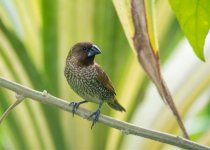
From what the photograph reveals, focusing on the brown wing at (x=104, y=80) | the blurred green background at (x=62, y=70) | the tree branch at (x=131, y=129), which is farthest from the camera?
the blurred green background at (x=62, y=70)

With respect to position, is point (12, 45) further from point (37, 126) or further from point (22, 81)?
point (37, 126)

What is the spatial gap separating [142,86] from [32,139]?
2.06ft

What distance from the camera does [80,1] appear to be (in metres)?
2.84

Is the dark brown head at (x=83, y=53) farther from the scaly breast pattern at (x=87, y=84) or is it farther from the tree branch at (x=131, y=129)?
the tree branch at (x=131, y=129)

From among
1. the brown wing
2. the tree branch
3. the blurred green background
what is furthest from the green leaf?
the blurred green background

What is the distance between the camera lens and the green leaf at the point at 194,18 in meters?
0.56

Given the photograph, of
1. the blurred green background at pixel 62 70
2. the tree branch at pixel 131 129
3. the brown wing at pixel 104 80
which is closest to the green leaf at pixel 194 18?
the tree branch at pixel 131 129

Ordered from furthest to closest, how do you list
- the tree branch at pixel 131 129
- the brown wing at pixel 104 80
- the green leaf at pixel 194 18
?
the brown wing at pixel 104 80, the tree branch at pixel 131 129, the green leaf at pixel 194 18

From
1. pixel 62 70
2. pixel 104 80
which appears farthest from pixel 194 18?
pixel 62 70

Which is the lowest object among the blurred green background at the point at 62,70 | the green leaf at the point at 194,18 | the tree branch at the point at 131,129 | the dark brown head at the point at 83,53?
the blurred green background at the point at 62,70

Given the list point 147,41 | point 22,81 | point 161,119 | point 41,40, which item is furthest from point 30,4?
point 147,41

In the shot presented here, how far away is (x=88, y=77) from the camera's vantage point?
2.24m

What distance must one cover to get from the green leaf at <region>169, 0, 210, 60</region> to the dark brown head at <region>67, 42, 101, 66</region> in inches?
64.3

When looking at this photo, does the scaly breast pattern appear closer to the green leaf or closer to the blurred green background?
the blurred green background
